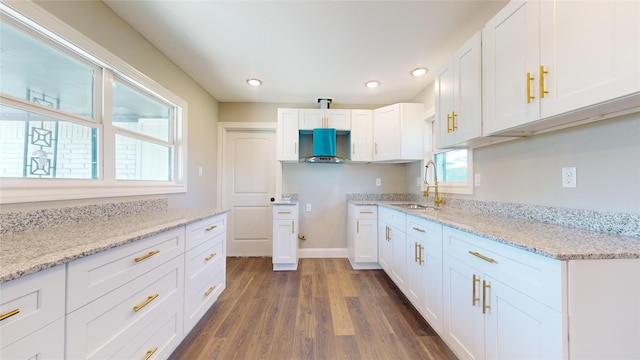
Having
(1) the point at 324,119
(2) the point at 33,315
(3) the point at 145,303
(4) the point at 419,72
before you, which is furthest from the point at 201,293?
(4) the point at 419,72

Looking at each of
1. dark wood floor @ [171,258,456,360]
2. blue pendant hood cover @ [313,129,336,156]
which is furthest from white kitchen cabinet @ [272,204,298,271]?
blue pendant hood cover @ [313,129,336,156]

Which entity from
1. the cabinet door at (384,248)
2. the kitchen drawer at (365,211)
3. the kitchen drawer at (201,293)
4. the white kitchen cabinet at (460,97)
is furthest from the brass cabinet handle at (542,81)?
the kitchen drawer at (201,293)

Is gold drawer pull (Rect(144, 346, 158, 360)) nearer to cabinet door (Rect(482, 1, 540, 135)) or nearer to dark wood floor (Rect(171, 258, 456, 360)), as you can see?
dark wood floor (Rect(171, 258, 456, 360))

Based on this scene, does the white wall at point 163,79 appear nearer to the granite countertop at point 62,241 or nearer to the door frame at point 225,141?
the door frame at point 225,141

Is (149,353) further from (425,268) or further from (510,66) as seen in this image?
(510,66)

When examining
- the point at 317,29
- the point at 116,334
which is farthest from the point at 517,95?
the point at 116,334

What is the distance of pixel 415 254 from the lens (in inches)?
73.7

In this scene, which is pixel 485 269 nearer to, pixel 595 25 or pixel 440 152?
pixel 595 25

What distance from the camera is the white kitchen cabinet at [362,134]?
3096 mm

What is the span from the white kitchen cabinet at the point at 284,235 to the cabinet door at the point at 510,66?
2.18 m

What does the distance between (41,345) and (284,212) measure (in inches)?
85.3

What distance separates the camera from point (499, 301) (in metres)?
1.06

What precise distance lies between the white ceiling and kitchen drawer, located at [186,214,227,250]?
156cm

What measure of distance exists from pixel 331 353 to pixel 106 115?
232 cm
